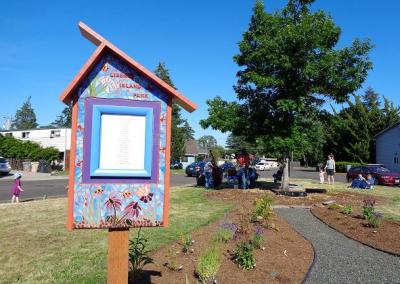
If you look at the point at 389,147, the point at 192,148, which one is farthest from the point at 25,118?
the point at 389,147

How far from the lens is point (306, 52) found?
16109mm

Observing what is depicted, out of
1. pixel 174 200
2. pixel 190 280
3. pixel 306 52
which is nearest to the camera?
pixel 190 280

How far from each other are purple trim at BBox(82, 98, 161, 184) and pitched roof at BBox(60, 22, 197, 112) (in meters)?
0.18

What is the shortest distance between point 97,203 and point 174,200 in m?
10.8

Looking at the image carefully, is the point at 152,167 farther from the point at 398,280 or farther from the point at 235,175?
the point at 235,175

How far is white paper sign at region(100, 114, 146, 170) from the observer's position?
13.6 ft

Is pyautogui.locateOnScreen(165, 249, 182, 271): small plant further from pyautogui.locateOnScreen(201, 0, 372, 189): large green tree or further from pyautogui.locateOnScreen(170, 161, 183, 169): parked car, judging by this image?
pyautogui.locateOnScreen(170, 161, 183, 169): parked car

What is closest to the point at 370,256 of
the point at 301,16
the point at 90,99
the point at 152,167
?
the point at 152,167

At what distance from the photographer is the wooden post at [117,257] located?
4.27 metres

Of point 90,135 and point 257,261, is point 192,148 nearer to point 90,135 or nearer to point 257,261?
point 257,261

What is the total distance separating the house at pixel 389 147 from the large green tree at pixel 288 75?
30763 mm

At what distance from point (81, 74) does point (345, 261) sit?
17.1 ft

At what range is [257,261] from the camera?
6512 mm

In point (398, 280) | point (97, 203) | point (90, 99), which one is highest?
point (90, 99)
